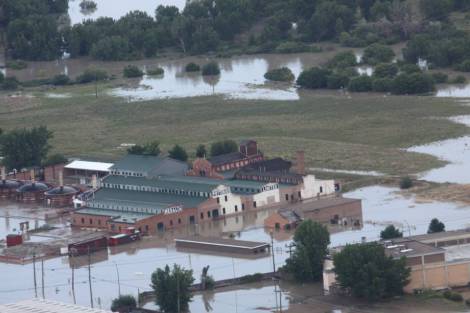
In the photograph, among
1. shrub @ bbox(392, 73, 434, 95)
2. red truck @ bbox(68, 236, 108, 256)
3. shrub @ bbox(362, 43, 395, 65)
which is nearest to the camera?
red truck @ bbox(68, 236, 108, 256)

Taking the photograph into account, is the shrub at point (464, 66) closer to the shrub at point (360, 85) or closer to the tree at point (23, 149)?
the shrub at point (360, 85)

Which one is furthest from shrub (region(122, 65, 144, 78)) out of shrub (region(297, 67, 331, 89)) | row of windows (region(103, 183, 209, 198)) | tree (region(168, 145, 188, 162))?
row of windows (region(103, 183, 209, 198))

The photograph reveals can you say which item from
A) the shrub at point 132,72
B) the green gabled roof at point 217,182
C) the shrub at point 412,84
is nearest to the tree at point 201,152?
the green gabled roof at point 217,182

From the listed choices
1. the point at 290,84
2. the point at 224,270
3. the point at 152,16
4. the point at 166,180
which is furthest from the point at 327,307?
the point at 152,16

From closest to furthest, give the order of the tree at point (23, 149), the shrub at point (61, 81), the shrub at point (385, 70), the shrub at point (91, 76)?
the tree at point (23, 149) → the shrub at point (385, 70) → the shrub at point (91, 76) → the shrub at point (61, 81)

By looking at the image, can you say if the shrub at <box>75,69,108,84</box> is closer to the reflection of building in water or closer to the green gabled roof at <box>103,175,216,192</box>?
the reflection of building in water

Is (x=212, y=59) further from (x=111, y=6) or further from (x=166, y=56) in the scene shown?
(x=111, y=6)
